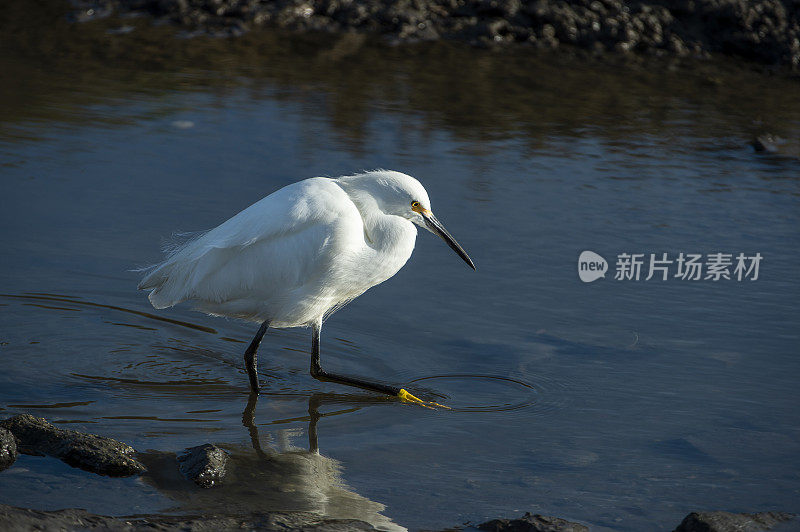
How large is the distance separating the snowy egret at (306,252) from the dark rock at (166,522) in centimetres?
141

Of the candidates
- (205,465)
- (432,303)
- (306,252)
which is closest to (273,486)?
(205,465)

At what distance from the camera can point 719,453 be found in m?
4.36

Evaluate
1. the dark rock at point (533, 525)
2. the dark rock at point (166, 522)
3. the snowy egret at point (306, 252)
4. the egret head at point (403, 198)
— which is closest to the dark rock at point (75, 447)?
the dark rock at point (166, 522)

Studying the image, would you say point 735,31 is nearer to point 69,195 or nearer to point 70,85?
point 70,85

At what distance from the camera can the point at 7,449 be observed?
12.0 feet

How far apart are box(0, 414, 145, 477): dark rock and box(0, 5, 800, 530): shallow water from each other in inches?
2.1

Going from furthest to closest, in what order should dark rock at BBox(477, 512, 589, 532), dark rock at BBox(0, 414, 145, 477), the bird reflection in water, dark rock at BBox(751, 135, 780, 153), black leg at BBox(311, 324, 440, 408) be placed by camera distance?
dark rock at BBox(751, 135, 780, 153) < black leg at BBox(311, 324, 440, 408) < dark rock at BBox(0, 414, 145, 477) < the bird reflection in water < dark rock at BBox(477, 512, 589, 532)

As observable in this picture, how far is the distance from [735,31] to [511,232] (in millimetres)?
6915

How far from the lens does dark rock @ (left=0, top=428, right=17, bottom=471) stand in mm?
3652

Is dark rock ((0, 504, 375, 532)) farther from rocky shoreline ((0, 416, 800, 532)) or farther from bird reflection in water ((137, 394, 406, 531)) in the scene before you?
bird reflection in water ((137, 394, 406, 531))

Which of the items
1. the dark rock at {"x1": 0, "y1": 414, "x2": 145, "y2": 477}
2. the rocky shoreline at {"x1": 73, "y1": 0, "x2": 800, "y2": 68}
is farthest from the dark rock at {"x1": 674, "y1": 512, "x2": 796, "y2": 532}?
the rocky shoreline at {"x1": 73, "y1": 0, "x2": 800, "y2": 68}

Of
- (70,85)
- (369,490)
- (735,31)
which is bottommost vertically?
(369,490)

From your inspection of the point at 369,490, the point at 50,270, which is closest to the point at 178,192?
the point at 50,270

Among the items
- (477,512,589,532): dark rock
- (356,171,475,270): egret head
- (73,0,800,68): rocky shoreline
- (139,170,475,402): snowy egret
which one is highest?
(73,0,800,68): rocky shoreline
